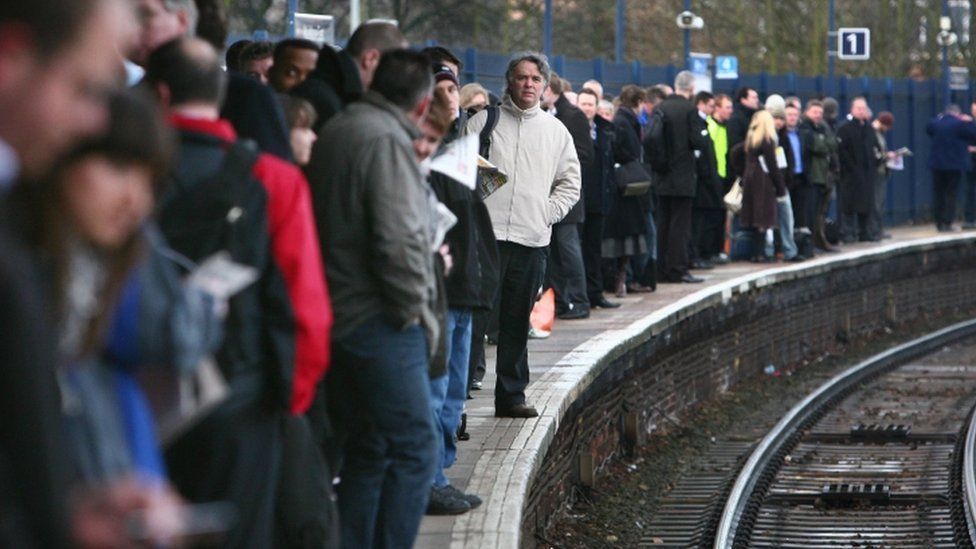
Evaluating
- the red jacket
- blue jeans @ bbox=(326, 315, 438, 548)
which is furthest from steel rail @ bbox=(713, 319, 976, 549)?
the red jacket

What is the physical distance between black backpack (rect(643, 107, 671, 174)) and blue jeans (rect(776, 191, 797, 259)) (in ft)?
10.9

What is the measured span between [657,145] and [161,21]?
12538mm

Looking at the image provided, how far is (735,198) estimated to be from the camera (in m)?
20.6

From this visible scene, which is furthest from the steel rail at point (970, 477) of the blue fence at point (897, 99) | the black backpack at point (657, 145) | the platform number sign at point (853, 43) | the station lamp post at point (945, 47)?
the station lamp post at point (945, 47)

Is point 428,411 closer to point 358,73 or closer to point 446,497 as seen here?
point 358,73

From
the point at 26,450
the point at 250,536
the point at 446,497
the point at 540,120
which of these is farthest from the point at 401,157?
the point at 540,120

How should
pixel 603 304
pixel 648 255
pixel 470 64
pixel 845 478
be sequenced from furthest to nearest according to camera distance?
pixel 648 255
pixel 470 64
pixel 603 304
pixel 845 478

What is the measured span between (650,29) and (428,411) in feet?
101

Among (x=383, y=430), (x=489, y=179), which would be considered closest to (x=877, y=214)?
(x=489, y=179)

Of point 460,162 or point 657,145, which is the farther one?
point 657,145

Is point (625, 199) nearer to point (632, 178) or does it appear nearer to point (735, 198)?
point (632, 178)

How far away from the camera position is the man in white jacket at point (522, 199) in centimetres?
980

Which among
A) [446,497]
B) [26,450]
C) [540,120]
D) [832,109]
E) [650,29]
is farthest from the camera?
[650,29]

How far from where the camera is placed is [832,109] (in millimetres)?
23438
